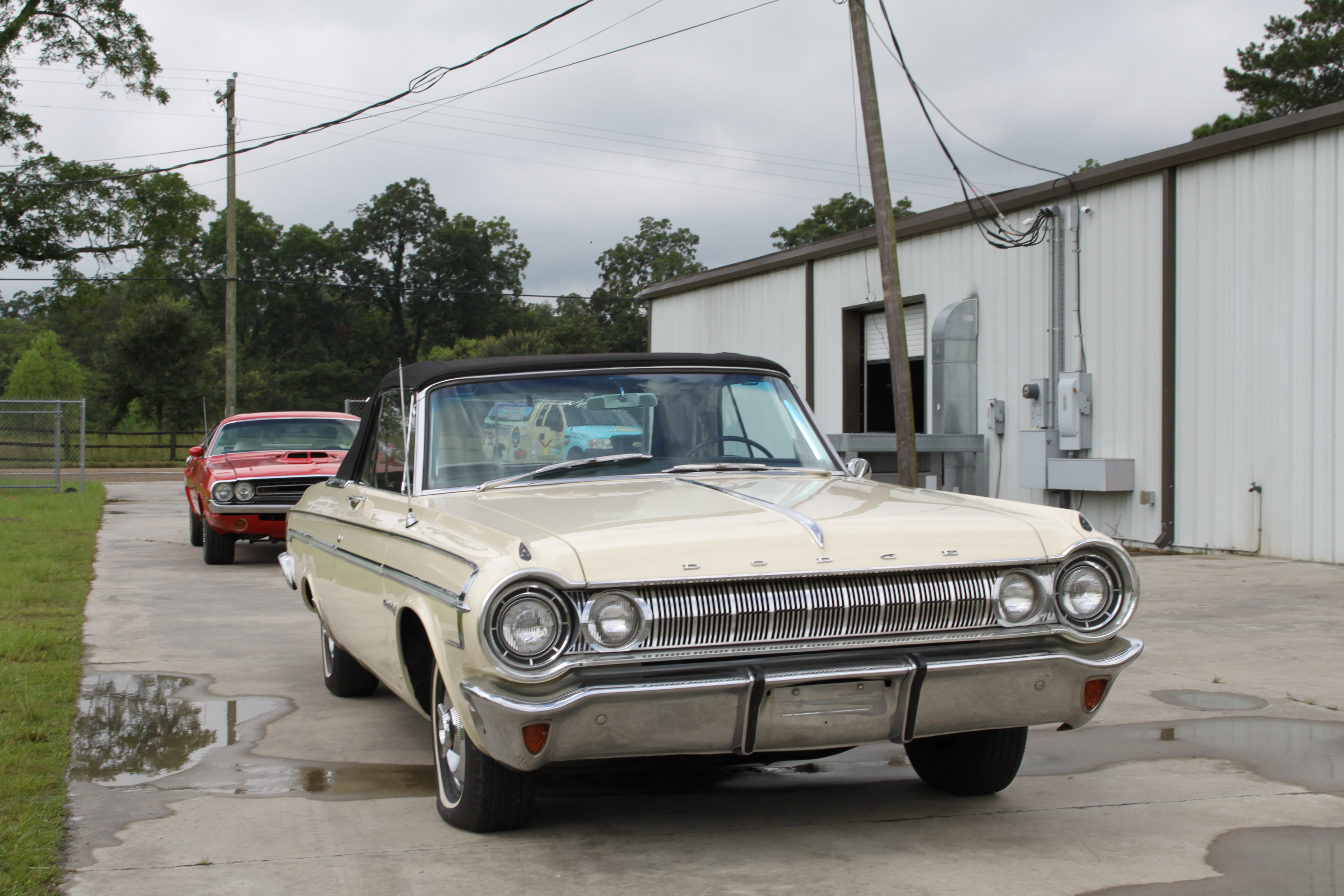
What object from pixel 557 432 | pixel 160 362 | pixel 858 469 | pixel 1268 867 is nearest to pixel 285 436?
pixel 557 432

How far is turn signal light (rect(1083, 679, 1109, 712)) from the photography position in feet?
12.4

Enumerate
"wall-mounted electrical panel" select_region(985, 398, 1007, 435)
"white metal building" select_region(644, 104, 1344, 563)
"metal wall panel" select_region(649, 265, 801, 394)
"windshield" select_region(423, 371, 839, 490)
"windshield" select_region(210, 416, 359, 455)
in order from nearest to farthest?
"windshield" select_region(423, 371, 839, 490) < "white metal building" select_region(644, 104, 1344, 563) < "windshield" select_region(210, 416, 359, 455) < "wall-mounted electrical panel" select_region(985, 398, 1007, 435) < "metal wall panel" select_region(649, 265, 801, 394)

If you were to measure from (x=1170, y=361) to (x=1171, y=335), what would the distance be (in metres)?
0.29

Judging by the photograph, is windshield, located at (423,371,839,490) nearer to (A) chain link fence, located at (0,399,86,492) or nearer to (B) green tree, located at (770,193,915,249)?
(A) chain link fence, located at (0,399,86,492)

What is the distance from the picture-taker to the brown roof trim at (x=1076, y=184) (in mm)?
12539

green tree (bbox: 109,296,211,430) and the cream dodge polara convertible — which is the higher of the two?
green tree (bbox: 109,296,211,430)

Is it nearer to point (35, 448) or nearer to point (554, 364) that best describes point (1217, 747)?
point (554, 364)

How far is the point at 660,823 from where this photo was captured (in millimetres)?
4141

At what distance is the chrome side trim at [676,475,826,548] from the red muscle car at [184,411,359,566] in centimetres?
815

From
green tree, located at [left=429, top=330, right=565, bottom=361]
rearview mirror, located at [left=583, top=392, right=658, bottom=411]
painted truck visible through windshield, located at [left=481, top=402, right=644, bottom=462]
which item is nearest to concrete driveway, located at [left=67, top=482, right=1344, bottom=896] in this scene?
painted truck visible through windshield, located at [left=481, top=402, right=644, bottom=462]

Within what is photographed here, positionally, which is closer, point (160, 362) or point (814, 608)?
point (814, 608)

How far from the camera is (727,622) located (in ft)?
11.4

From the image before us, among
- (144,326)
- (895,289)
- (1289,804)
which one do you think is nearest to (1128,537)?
(895,289)

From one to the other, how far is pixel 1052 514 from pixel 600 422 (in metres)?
1.76
